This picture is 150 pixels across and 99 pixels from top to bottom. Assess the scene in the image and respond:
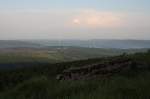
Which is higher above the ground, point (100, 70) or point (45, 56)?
point (100, 70)

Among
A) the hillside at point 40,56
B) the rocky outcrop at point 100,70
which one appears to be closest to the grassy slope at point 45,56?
the hillside at point 40,56

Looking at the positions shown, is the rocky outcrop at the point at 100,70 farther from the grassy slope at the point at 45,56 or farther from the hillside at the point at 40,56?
the grassy slope at the point at 45,56

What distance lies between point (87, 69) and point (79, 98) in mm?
8374

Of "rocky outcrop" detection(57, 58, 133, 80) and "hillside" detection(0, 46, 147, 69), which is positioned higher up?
"rocky outcrop" detection(57, 58, 133, 80)

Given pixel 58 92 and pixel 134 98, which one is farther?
pixel 58 92

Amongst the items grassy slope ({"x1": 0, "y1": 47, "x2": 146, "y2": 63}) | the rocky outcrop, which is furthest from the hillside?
the rocky outcrop

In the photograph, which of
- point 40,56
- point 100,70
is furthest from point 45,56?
point 100,70

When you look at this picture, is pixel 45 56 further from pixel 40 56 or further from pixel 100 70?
pixel 100 70

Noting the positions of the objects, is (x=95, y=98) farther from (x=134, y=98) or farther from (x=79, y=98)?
(x=134, y=98)

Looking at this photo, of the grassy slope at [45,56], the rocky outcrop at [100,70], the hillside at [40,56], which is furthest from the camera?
the grassy slope at [45,56]

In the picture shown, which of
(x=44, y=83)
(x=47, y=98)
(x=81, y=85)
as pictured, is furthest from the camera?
(x=44, y=83)

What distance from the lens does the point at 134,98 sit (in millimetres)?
5797

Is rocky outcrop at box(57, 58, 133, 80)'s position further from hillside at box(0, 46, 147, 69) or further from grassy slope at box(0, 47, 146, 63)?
grassy slope at box(0, 47, 146, 63)

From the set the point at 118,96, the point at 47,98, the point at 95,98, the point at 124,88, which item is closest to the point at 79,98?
the point at 95,98
